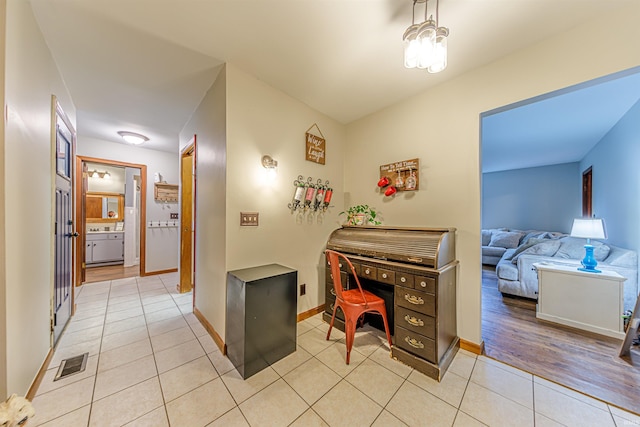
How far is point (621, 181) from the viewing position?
2799 mm

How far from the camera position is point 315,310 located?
2.71m

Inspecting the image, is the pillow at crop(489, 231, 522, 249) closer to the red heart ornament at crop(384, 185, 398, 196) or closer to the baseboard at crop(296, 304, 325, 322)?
the red heart ornament at crop(384, 185, 398, 196)

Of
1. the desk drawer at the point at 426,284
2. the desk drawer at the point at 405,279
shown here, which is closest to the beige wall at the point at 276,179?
the desk drawer at the point at 405,279

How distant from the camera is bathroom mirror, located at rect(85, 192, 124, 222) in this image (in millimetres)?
5602

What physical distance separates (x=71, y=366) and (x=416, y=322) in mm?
2754

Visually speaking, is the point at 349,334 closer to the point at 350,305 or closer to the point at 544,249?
the point at 350,305

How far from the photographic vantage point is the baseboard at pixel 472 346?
1948 mm

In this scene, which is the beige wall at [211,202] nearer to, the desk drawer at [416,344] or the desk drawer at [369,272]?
the desk drawer at [369,272]

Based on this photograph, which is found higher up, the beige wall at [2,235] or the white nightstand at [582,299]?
the beige wall at [2,235]

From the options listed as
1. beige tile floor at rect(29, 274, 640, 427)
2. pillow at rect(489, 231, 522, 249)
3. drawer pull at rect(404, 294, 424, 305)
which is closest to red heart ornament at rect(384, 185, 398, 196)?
drawer pull at rect(404, 294, 424, 305)

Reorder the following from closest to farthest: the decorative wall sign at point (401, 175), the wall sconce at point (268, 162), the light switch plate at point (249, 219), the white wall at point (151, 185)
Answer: the light switch plate at point (249, 219), the wall sconce at point (268, 162), the decorative wall sign at point (401, 175), the white wall at point (151, 185)

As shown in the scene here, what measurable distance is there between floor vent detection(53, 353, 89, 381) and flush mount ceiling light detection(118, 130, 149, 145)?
3160 millimetres

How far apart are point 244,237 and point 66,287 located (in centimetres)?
219

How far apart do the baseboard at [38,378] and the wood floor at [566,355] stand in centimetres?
339
